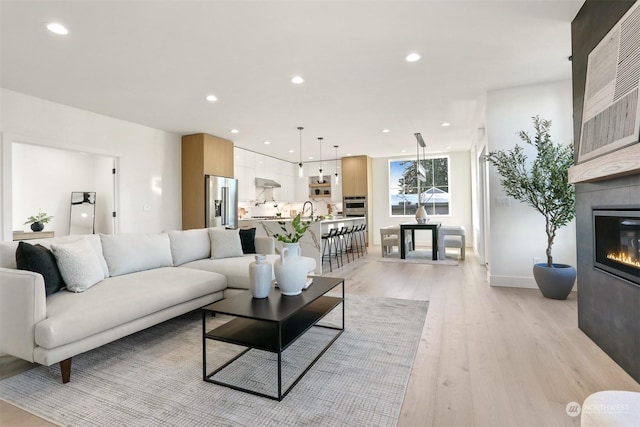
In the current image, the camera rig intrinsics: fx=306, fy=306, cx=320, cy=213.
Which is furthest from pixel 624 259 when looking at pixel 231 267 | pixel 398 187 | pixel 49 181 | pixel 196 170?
pixel 49 181

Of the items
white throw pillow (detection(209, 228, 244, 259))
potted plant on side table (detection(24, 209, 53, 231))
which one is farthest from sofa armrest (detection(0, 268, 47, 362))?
potted plant on side table (detection(24, 209, 53, 231))

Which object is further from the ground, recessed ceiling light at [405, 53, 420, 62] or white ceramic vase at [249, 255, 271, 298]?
recessed ceiling light at [405, 53, 420, 62]

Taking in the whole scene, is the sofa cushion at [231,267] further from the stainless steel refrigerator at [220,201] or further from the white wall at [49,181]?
the white wall at [49,181]

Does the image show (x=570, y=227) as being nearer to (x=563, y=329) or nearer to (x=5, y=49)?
(x=563, y=329)

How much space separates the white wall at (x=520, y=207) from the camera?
13.1ft

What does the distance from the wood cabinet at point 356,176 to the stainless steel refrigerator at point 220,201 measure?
3444 mm

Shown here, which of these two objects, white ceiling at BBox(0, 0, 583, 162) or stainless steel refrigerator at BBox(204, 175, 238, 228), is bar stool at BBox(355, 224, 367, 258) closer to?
stainless steel refrigerator at BBox(204, 175, 238, 228)

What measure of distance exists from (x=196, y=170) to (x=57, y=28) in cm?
364

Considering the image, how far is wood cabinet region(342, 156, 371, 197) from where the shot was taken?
895 centimetres

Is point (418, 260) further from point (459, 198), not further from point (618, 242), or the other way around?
point (618, 242)

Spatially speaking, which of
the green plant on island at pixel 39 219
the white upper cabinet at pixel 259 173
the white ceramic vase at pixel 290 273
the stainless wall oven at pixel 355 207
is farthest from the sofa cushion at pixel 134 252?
the stainless wall oven at pixel 355 207

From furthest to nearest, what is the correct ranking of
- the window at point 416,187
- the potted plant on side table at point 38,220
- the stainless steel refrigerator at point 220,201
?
the window at point 416,187 → the stainless steel refrigerator at point 220,201 → the potted plant on side table at point 38,220

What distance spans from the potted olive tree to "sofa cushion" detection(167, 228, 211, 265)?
12.8ft

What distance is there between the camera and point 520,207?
4152 mm
